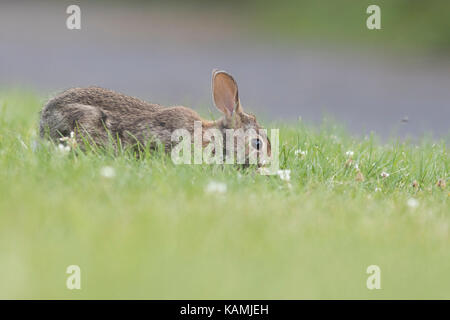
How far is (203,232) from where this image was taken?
3.93m

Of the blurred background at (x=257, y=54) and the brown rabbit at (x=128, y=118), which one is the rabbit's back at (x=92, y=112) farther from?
the blurred background at (x=257, y=54)

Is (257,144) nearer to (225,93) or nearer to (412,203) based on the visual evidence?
(225,93)

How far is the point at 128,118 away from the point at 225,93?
34.6 inches

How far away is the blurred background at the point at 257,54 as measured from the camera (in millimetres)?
11320

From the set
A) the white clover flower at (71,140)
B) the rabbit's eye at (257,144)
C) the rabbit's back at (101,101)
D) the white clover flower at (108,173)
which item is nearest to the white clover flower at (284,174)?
the rabbit's eye at (257,144)

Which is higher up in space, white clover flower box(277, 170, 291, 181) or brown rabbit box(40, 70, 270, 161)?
brown rabbit box(40, 70, 270, 161)

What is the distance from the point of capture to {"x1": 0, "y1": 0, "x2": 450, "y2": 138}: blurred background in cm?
1132

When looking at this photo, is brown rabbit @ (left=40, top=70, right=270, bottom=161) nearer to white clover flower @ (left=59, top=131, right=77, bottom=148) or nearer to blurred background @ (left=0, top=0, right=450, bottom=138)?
white clover flower @ (left=59, top=131, right=77, bottom=148)

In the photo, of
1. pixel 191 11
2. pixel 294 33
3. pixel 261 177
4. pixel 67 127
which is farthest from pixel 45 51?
pixel 261 177

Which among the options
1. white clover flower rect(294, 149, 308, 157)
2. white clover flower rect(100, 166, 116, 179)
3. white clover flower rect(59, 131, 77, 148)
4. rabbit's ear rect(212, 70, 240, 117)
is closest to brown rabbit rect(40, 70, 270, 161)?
rabbit's ear rect(212, 70, 240, 117)

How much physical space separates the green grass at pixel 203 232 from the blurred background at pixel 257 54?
4.04m
